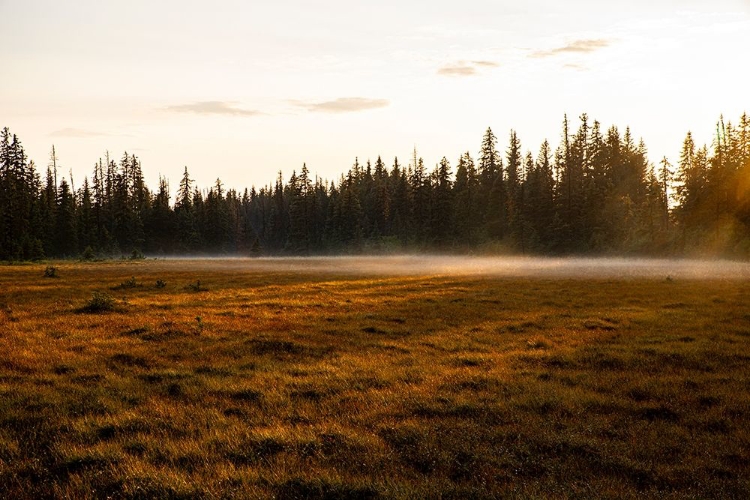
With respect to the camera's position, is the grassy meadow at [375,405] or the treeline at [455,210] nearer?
the grassy meadow at [375,405]

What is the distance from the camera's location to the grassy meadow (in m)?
6.73

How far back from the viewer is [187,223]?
12606 cm

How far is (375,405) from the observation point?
9.70m

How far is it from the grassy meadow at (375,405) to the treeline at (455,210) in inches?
2456

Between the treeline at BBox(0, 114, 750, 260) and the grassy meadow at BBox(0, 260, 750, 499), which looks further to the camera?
the treeline at BBox(0, 114, 750, 260)

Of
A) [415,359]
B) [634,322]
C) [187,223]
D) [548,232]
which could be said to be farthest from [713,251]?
[187,223]

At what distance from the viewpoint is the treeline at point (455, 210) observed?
76.8 meters

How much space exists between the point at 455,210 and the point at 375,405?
104m

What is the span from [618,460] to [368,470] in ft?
12.0

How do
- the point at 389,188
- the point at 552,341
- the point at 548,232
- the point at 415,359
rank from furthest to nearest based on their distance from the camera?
the point at 389,188
the point at 548,232
the point at 552,341
the point at 415,359

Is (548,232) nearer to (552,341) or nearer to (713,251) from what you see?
(713,251)

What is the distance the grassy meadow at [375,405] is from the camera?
673cm

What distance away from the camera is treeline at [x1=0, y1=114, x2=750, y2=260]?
7681 centimetres

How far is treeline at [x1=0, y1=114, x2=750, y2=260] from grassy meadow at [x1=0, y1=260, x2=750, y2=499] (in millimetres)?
62383
